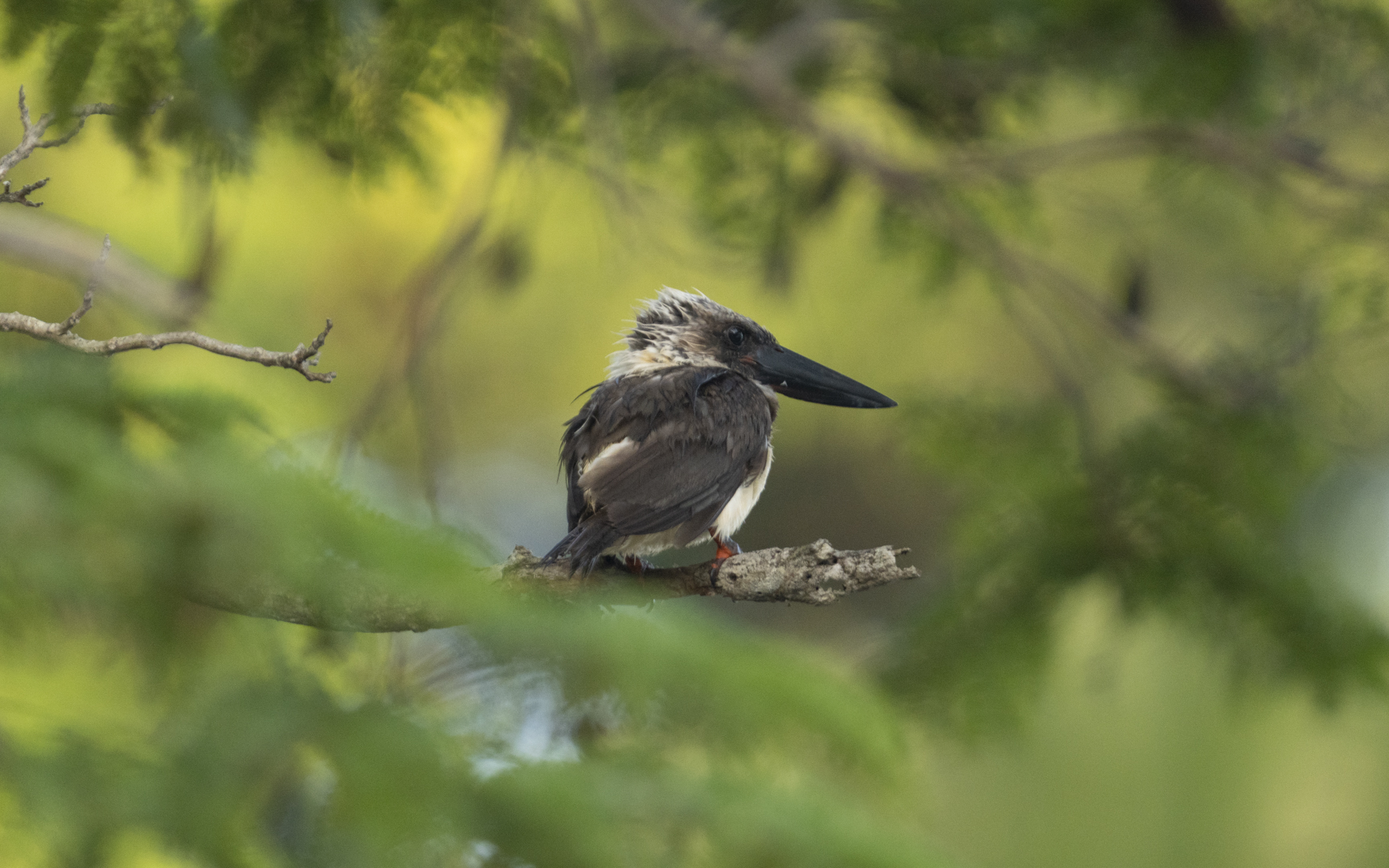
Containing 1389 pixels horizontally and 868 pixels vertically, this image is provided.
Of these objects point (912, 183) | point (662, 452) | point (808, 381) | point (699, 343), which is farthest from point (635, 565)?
point (912, 183)

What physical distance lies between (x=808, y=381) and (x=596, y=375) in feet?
17.9

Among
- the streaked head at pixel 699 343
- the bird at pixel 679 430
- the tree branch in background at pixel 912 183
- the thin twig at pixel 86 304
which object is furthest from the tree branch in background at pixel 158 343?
the tree branch in background at pixel 912 183

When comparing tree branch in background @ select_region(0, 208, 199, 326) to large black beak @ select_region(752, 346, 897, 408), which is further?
tree branch in background @ select_region(0, 208, 199, 326)

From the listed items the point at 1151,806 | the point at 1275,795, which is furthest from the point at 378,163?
the point at 1275,795

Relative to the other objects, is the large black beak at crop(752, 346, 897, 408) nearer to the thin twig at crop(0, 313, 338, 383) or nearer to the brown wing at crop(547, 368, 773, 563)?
the brown wing at crop(547, 368, 773, 563)

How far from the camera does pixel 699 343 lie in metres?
2.73

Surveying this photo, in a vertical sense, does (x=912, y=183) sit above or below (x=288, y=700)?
above

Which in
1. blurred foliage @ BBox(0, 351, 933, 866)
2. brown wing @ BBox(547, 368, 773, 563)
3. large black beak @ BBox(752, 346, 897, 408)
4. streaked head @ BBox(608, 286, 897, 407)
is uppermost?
streaked head @ BBox(608, 286, 897, 407)

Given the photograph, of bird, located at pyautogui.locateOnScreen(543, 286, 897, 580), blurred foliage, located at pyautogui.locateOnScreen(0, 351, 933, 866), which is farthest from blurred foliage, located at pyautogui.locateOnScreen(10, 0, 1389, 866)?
bird, located at pyautogui.locateOnScreen(543, 286, 897, 580)

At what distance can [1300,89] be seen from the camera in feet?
16.7

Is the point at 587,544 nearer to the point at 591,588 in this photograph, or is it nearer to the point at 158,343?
the point at 591,588

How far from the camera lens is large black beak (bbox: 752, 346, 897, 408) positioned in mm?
2068

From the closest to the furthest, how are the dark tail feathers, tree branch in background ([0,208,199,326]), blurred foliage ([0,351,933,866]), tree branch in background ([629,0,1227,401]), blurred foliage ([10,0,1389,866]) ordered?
the dark tail feathers < blurred foliage ([0,351,933,866]) < blurred foliage ([10,0,1389,866]) < tree branch in background ([0,208,199,326]) < tree branch in background ([629,0,1227,401])

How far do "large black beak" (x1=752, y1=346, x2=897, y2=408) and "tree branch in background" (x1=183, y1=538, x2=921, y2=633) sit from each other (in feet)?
1.24
